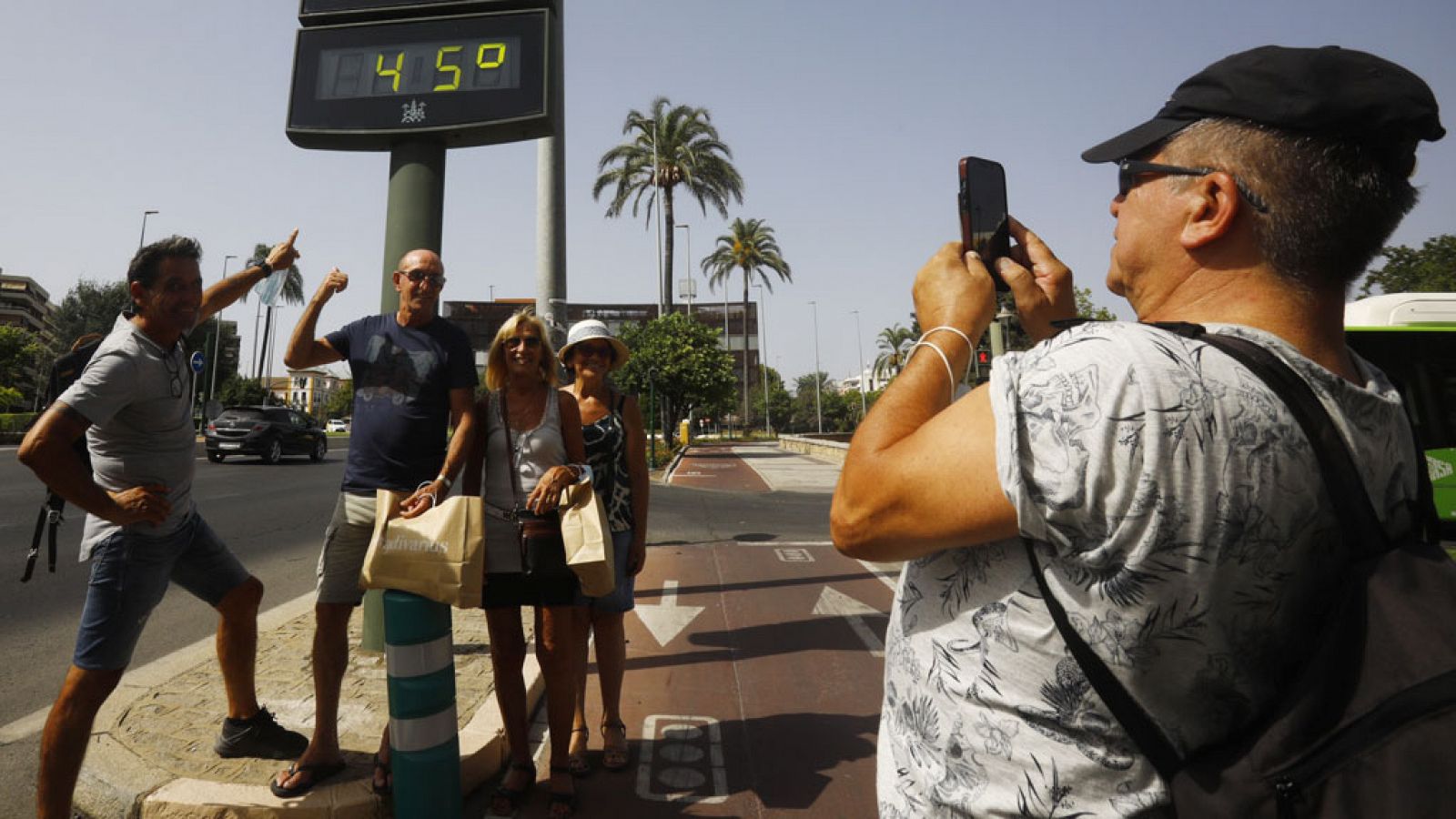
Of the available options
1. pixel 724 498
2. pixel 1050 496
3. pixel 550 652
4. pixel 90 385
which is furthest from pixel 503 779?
pixel 724 498

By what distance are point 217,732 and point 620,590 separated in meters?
1.82

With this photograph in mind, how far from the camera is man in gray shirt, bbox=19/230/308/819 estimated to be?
8.35 ft

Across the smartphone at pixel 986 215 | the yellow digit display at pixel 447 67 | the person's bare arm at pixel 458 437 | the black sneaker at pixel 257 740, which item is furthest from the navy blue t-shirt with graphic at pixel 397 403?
the smartphone at pixel 986 215

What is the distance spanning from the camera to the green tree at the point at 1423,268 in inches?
866

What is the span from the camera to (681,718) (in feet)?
12.9

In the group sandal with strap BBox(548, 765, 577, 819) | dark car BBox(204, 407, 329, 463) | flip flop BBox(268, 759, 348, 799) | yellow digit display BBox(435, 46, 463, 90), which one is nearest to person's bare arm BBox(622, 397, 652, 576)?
sandal with strap BBox(548, 765, 577, 819)

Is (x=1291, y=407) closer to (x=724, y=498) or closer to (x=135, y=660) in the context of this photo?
(x=135, y=660)

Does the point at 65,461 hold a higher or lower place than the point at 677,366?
lower

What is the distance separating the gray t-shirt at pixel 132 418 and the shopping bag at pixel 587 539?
147 cm

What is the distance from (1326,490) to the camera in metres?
0.94

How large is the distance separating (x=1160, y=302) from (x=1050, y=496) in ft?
1.42

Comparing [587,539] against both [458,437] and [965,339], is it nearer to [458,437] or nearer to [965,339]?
[458,437]

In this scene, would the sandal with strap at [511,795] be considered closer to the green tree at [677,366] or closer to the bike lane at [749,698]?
the bike lane at [749,698]

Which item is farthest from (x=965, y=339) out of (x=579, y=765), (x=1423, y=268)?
(x=1423, y=268)
